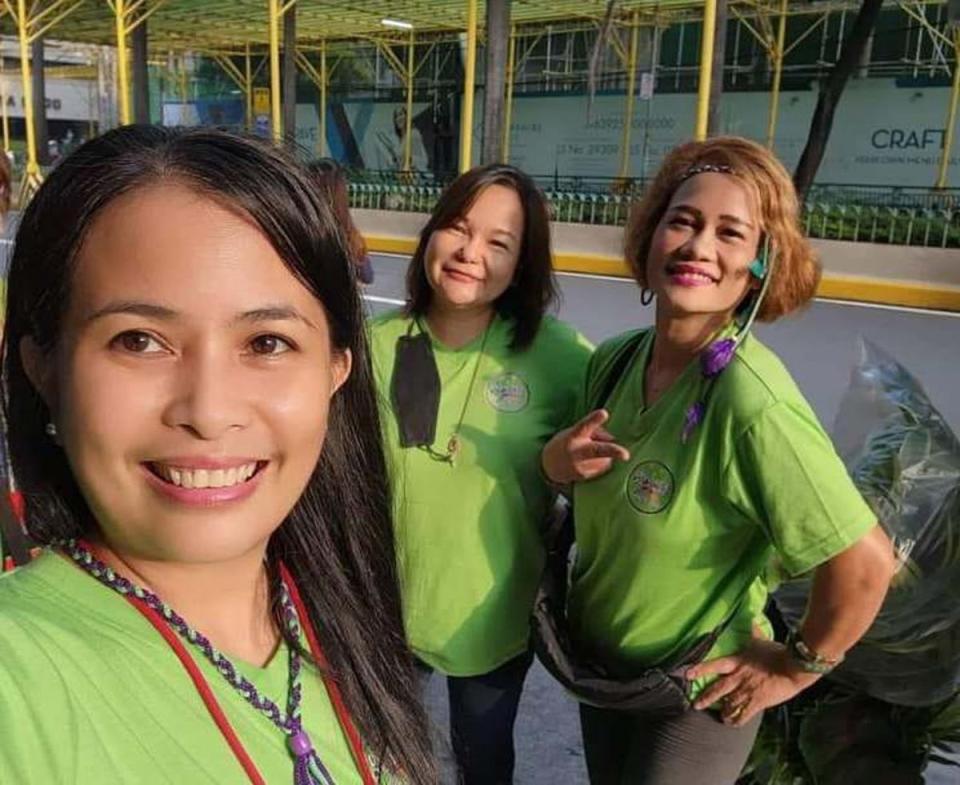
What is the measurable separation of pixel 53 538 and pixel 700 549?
1.06 meters

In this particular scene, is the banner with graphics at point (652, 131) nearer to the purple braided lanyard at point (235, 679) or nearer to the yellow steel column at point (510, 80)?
the yellow steel column at point (510, 80)

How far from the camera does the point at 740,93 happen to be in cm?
2017

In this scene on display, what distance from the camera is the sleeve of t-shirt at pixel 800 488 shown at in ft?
4.92

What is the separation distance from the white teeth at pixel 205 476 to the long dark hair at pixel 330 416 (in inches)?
5.3

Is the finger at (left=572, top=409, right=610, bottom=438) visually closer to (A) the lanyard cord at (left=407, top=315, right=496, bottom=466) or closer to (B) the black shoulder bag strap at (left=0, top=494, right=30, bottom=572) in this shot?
(A) the lanyard cord at (left=407, top=315, right=496, bottom=466)

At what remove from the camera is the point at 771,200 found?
177cm

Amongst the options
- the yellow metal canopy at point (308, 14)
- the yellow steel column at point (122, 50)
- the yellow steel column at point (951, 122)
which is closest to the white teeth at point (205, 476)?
the yellow metal canopy at point (308, 14)

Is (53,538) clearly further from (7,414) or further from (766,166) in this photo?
(766,166)

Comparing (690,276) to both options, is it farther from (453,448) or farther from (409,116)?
(409,116)

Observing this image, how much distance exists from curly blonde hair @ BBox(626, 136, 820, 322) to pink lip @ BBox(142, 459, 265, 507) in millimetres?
1152

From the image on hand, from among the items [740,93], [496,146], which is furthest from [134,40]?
[740,93]

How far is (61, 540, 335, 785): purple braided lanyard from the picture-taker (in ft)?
3.11

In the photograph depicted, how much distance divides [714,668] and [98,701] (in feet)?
3.85

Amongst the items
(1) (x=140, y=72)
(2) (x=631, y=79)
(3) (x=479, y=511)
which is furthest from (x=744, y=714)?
(1) (x=140, y=72)
